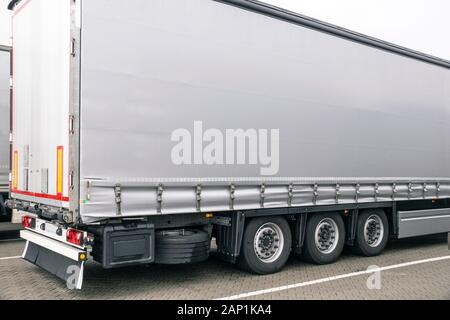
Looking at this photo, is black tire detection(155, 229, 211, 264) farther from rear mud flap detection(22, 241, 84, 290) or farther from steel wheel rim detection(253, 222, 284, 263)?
steel wheel rim detection(253, 222, 284, 263)

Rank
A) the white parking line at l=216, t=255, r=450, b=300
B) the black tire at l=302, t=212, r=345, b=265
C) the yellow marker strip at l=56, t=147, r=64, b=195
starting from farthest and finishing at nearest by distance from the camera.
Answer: the black tire at l=302, t=212, r=345, b=265 < the white parking line at l=216, t=255, r=450, b=300 < the yellow marker strip at l=56, t=147, r=64, b=195

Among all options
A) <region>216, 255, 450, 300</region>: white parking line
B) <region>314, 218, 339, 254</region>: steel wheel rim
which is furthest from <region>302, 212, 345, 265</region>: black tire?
<region>216, 255, 450, 300</region>: white parking line

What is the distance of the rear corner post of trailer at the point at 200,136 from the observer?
5.82 m

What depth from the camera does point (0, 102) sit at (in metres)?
10.6

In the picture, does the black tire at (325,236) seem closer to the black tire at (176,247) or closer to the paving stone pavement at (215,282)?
the paving stone pavement at (215,282)

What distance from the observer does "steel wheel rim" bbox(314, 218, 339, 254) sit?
8.32m

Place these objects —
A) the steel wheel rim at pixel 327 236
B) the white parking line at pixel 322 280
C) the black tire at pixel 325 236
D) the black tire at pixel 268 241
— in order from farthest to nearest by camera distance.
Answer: the steel wheel rim at pixel 327 236
the black tire at pixel 325 236
the black tire at pixel 268 241
the white parking line at pixel 322 280

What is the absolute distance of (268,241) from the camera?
758 centimetres

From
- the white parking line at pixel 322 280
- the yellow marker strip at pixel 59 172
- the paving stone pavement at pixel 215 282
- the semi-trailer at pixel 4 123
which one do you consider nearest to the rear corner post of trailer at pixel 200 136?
the yellow marker strip at pixel 59 172

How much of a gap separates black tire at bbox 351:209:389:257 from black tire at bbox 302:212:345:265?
0.57m

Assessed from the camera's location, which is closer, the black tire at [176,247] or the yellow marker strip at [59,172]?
the yellow marker strip at [59,172]

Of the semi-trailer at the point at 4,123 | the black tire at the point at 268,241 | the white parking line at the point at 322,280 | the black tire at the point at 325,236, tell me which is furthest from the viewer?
the semi-trailer at the point at 4,123

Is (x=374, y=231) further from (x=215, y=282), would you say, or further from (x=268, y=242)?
(x=215, y=282)
